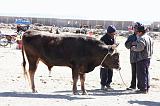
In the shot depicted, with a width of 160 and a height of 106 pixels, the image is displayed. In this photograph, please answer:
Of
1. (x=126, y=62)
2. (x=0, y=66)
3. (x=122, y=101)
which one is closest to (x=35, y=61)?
(x=122, y=101)

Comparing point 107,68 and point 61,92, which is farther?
point 107,68

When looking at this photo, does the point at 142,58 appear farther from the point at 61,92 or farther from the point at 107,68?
the point at 61,92

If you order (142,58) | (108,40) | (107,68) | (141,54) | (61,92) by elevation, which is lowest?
(61,92)

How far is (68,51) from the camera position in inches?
609

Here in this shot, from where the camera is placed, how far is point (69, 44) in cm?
1553

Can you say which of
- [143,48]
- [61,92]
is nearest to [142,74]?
[143,48]

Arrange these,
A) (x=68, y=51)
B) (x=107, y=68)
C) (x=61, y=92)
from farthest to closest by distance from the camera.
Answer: (x=107, y=68) < (x=61, y=92) < (x=68, y=51)

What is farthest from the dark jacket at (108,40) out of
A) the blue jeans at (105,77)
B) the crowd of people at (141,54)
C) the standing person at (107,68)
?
the blue jeans at (105,77)

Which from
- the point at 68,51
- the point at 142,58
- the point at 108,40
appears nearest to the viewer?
the point at 68,51

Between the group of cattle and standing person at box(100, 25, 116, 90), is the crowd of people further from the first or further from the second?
the group of cattle

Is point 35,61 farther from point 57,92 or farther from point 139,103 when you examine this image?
point 139,103

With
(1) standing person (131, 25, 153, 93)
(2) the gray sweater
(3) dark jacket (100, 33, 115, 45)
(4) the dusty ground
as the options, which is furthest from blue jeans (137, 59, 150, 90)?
(3) dark jacket (100, 33, 115, 45)

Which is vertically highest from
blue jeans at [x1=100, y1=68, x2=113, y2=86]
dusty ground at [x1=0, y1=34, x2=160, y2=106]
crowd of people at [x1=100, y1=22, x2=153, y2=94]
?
crowd of people at [x1=100, y1=22, x2=153, y2=94]

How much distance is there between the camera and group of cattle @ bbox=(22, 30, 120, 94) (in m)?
15.5
